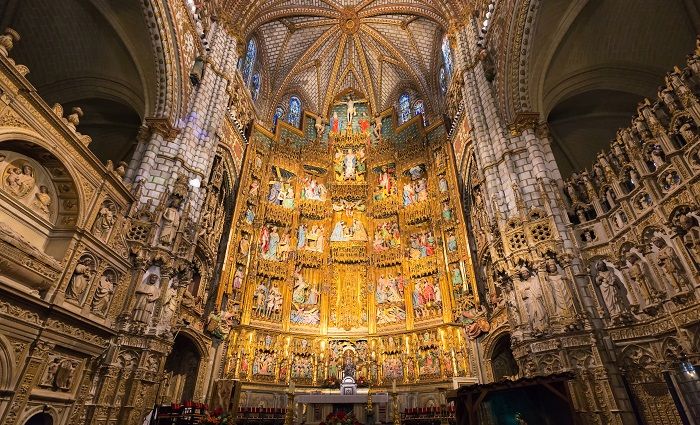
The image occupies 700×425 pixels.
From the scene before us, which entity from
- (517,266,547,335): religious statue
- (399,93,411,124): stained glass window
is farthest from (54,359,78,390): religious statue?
(399,93,411,124): stained glass window

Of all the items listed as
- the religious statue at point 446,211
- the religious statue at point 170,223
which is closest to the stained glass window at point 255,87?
the religious statue at point 170,223

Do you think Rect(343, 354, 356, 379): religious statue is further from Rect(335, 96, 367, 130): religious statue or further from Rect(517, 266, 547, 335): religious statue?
Rect(335, 96, 367, 130): religious statue

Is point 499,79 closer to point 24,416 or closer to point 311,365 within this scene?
point 311,365

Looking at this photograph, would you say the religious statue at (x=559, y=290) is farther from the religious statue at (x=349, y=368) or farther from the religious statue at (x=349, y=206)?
the religious statue at (x=349, y=206)

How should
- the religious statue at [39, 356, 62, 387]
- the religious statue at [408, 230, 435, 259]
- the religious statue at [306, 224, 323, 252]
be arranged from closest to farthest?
the religious statue at [39, 356, 62, 387]
the religious statue at [408, 230, 435, 259]
the religious statue at [306, 224, 323, 252]

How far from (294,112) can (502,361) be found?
2175 cm

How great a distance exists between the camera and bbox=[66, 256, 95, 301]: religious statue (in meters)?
9.73

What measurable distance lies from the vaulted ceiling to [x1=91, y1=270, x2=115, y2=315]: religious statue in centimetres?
1766

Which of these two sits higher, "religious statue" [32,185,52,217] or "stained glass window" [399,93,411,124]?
"stained glass window" [399,93,411,124]

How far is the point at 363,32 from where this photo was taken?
92.7 ft

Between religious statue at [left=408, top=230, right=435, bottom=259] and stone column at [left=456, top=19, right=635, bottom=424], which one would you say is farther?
religious statue at [left=408, top=230, right=435, bottom=259]

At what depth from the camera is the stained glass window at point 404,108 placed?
90.9 feet

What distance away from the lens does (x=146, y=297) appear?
11.5 meters

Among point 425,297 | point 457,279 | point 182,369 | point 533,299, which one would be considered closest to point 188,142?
point 182,369
